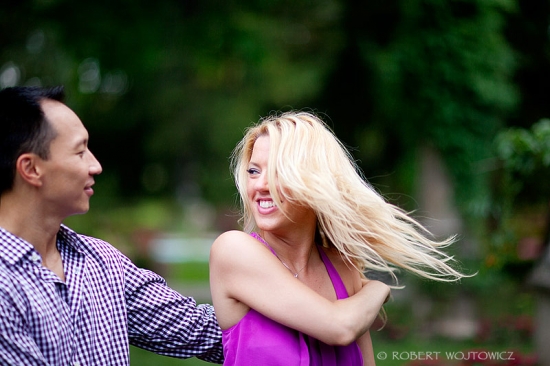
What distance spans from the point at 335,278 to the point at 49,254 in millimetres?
984

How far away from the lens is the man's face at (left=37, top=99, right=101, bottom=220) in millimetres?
2160

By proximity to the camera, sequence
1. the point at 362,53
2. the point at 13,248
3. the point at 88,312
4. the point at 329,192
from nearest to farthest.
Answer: the point at 13,248
the point at 88,312
the point at 329,192
the point at 362,53

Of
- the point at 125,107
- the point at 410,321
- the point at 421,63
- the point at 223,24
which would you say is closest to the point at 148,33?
the point at 223,24

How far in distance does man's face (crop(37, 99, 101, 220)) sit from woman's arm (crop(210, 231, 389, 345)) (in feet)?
1.58

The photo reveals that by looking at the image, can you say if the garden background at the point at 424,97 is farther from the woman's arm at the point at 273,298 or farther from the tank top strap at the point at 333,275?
the woman's arm at the point at 273,298

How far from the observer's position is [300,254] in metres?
2.53

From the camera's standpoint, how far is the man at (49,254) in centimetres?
206

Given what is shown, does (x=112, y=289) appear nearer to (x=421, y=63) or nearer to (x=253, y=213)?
(x=253, y=213)

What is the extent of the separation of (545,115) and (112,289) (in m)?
9.32

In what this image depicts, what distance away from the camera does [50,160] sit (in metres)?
2.15

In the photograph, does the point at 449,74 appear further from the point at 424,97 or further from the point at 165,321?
the point at 165,321

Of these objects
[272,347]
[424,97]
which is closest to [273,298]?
[272,347]

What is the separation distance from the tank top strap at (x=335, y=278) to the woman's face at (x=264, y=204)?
215 mm

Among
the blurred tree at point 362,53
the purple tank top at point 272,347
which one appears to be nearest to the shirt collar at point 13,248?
the purple tank top at point 272,347
